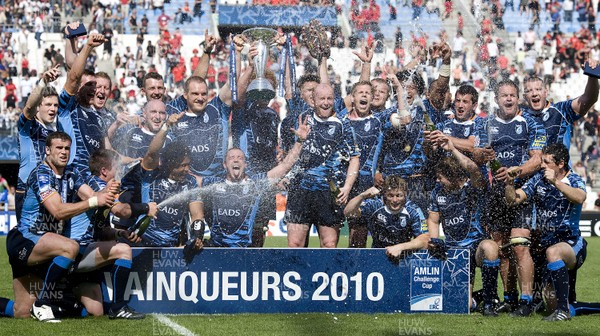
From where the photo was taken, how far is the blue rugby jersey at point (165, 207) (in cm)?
859

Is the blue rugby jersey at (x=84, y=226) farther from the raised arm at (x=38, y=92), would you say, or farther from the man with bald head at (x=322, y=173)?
the man with bald head at (x=322, y=173)

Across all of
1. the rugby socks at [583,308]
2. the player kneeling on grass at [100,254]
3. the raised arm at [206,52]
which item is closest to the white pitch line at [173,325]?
the player kneeling on grass at [100,254]

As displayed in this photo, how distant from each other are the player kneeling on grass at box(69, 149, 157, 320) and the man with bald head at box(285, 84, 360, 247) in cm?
157

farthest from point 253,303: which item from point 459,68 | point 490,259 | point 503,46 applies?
point 503,46

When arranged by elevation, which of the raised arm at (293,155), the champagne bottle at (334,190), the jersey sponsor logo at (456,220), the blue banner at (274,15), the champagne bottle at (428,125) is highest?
the blue banner at (274,15)

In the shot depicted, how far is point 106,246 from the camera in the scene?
777cm

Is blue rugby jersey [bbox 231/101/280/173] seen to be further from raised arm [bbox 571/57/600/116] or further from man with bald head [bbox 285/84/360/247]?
raised arm [bbox 571/57/600/116]

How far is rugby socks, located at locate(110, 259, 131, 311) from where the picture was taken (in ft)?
25.3

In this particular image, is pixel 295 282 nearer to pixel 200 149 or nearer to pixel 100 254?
pixel 100 254

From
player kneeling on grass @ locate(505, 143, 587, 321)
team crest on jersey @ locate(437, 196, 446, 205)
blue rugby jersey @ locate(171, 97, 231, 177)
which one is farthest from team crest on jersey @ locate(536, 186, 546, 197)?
blue rugby jersey @ locate(171, 97, 231, 177)

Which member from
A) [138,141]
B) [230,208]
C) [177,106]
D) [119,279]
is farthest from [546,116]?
[119,279]

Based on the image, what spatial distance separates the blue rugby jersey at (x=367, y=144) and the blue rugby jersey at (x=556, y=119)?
1.44m

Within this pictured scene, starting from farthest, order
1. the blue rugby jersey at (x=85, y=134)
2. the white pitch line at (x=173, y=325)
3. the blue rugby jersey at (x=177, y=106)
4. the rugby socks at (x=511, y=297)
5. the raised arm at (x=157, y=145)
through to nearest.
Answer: the blue rugby jersey at (x=177, y=106), the blue rugby jersey at (x=85, y=134), the rugby socks at (x=511, y=297), the raised arm at (x=157, y=145), the white pitch line at (x=173, y=325)

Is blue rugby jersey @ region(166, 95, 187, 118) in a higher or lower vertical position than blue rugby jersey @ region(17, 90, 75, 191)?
higher
